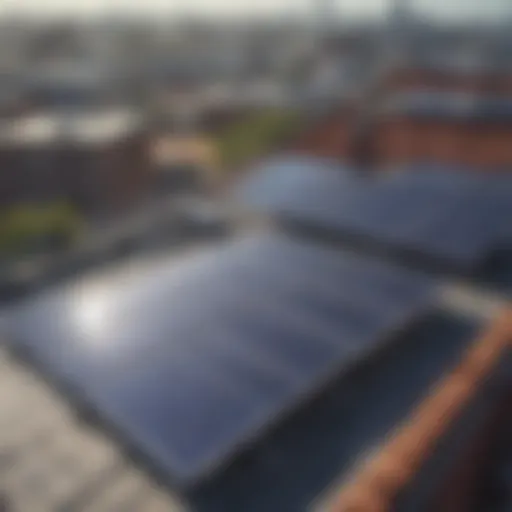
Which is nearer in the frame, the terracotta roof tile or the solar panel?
the terracotta roof tile

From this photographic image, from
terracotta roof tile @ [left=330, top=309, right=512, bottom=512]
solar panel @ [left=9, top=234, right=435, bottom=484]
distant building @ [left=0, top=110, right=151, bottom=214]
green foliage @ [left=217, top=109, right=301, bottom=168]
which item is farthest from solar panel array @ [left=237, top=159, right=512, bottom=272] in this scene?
green foliage @ [left=217, top=109, right=301, bottom=168]

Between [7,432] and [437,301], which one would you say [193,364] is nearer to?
[7,432]

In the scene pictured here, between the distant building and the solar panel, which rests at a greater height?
the solar panel

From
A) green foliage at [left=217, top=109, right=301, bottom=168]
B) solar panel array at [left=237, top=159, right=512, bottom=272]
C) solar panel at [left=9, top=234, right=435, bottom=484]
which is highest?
solar panel at [left=9, top=234, right=435, bottom=484]

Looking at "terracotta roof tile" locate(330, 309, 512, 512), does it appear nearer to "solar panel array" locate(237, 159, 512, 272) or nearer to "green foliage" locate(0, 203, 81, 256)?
"solar panel array" locate(237, 159, 512, 272)

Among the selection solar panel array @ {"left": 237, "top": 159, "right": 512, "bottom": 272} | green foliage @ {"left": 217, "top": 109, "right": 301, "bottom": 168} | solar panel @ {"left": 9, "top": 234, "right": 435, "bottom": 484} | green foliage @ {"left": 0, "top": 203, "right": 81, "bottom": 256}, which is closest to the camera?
solar panel @ {"left": 9, "top": 234, "right": 435, "bottom": 484}

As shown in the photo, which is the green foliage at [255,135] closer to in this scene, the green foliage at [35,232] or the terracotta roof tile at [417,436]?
the green foliage at [35,232]
